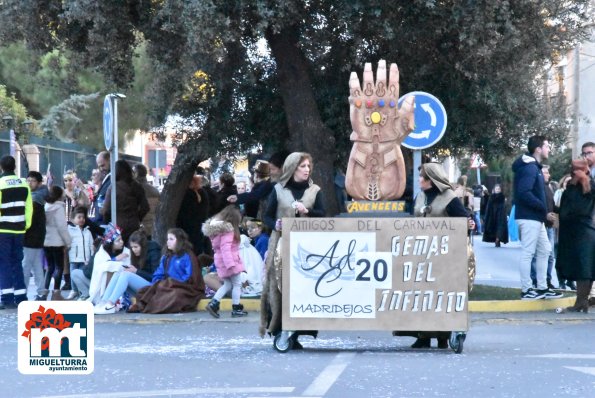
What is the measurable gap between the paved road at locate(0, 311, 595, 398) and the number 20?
24.8 inches

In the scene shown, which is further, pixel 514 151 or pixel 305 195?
pixel 514 151

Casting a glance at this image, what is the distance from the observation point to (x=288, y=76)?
59.2ft

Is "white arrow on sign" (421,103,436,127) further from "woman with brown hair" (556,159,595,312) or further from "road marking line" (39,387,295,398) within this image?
"road marking line" (39,387,295,398)

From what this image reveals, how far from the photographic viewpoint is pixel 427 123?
15.9m

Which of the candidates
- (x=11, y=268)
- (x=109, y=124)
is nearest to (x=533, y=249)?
(x=109, y=124)

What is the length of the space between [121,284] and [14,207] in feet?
5.91

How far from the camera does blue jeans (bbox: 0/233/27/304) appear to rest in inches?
664

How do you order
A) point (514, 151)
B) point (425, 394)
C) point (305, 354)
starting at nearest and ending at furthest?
point (425, 394)
point (305, 354)
point (514, 151)

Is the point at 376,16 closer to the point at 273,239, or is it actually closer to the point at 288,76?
the point at 288,76

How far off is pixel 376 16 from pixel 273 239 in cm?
546

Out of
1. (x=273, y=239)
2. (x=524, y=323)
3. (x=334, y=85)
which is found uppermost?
(x=334, y=85)

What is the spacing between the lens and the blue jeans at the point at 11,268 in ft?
55.3

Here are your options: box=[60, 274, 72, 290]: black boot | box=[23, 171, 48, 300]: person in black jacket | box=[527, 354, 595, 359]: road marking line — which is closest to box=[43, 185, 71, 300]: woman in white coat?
box=[60, 274, 72, 290]: black boot

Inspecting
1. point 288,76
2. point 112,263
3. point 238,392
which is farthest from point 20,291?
point 238,392
